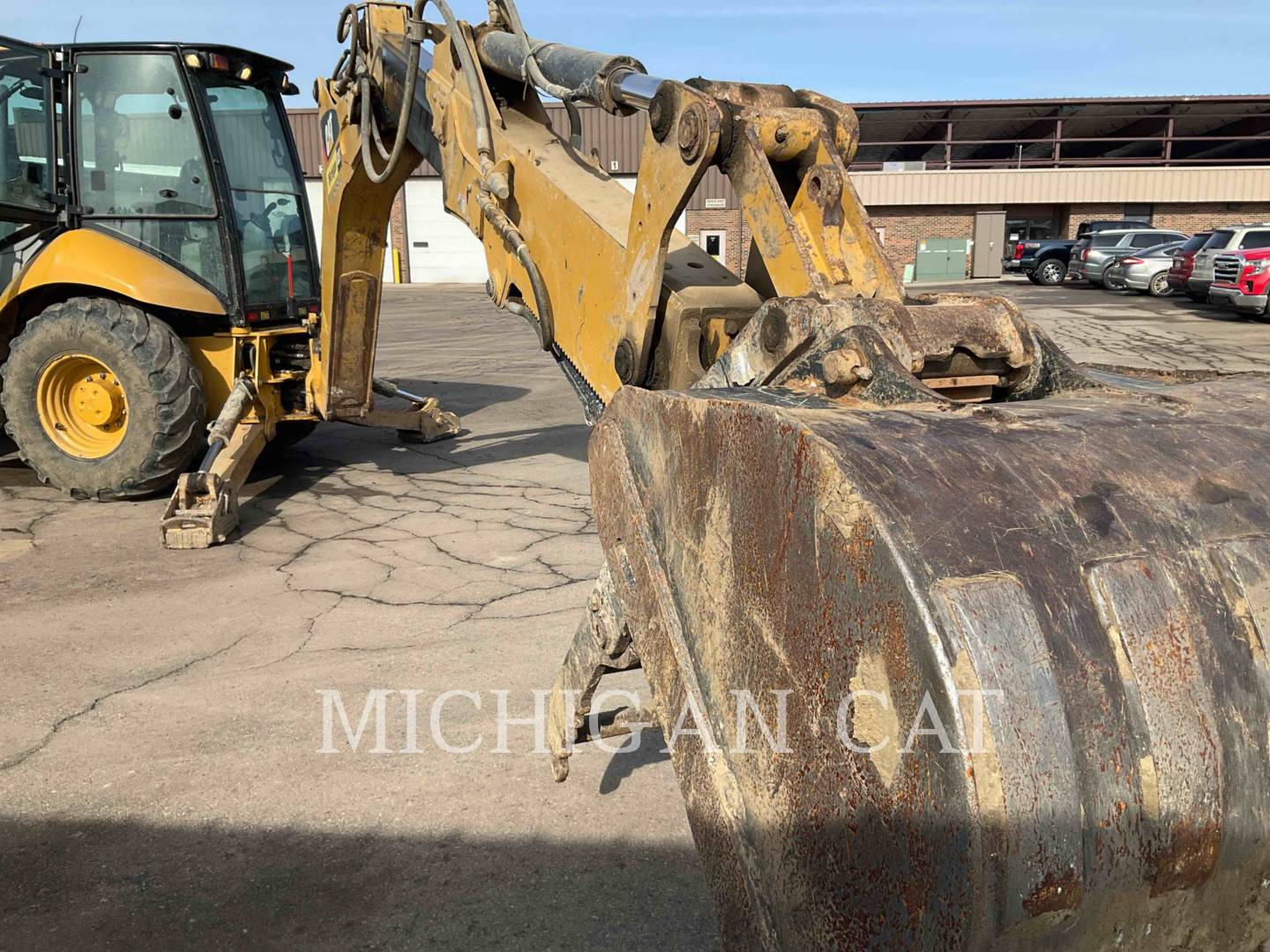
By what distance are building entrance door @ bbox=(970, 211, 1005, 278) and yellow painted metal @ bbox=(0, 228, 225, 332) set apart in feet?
108

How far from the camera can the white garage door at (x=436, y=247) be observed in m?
33.6

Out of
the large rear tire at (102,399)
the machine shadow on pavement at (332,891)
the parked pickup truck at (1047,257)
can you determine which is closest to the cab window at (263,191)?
the large rear tire at (102,399)

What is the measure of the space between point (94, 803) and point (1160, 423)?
9.78 feet

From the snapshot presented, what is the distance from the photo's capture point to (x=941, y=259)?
3528 cm

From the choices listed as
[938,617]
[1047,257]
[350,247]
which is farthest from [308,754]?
[1047,257]

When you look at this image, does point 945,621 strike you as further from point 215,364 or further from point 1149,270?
point 1149,270

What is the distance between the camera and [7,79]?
6367 millimetres

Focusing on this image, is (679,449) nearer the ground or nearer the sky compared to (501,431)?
nearer the sky

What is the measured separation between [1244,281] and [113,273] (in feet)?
59.5

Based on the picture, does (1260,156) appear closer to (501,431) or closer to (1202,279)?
(1202,279)

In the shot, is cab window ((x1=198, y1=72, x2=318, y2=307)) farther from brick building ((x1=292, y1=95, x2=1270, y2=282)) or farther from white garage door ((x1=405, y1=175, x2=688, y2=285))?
white garage door ((x1=405, y1=175, x2=688, y2=285))

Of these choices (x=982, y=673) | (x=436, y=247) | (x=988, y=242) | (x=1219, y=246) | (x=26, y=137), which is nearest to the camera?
(x=982, y=673)

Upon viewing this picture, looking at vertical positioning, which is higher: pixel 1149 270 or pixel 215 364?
pixel 1149 270

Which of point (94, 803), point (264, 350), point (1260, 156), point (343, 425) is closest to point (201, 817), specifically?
point (94, 803)
